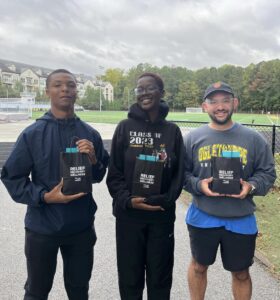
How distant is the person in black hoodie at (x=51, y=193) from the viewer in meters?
2.34

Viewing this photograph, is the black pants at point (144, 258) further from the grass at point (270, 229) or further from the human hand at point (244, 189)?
the grass at point (270, 229)

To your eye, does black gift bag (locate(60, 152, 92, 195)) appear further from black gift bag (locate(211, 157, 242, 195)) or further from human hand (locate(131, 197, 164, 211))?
black gift bag (locate(211, 157, 242, 195))

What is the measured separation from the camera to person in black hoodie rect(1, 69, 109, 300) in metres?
2.34

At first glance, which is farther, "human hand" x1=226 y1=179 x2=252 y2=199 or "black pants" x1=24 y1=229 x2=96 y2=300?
"human hand" x1=226 y1=179 x2=252 y2=199

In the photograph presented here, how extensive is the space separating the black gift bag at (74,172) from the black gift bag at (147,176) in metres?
0.36

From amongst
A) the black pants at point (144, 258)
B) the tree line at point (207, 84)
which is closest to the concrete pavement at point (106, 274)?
the black pants at point (144, 258)

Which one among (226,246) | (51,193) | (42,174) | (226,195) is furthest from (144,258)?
(42,174)

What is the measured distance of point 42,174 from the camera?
2.38m

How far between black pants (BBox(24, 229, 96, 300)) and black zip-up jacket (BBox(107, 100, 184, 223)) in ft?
1.25

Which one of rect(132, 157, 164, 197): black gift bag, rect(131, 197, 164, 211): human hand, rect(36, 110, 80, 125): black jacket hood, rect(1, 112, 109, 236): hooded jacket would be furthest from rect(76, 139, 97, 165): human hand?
rect(131, 197, 164, 211): human hand

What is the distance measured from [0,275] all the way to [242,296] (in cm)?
245

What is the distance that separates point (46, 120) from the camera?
2.45 metres

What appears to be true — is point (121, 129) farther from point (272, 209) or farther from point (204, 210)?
point (272, 209)

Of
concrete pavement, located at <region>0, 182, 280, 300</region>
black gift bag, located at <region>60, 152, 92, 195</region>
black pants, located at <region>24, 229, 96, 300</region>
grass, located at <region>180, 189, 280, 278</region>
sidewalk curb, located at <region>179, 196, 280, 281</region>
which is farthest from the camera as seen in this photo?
grass, located at <region>180, 189, 280, 278</region>
